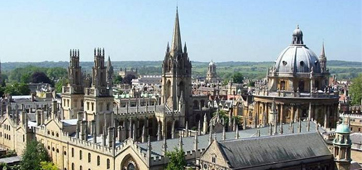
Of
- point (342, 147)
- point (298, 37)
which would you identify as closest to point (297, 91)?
point (298, 37)

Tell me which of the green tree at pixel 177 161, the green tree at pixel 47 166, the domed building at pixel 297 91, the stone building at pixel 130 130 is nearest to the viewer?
the green tree at pixel 177 161

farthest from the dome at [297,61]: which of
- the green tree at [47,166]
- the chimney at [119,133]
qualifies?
→ the green tree at [47,166]

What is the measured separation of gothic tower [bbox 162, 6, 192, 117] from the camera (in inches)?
3214

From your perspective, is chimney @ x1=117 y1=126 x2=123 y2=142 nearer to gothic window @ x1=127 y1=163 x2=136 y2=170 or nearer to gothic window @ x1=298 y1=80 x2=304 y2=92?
gothic window @ x1=127 y1=163 x2=136 y2=170

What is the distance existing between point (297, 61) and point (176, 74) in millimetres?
21297

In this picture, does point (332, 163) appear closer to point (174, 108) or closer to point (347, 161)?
point (347, 161)

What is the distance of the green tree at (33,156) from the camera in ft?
187

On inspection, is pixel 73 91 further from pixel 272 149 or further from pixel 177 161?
pixel 272 149

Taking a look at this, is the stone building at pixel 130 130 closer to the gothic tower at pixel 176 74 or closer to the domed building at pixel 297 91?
the gothic tower at pixel 176 74

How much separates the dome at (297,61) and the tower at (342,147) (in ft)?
97.6

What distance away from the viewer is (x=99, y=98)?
62.5m

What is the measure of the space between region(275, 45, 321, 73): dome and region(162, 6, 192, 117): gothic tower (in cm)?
1697

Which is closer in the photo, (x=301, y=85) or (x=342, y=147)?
(x=342, y=147)

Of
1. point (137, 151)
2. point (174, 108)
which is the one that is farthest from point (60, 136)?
point (174, 108)
